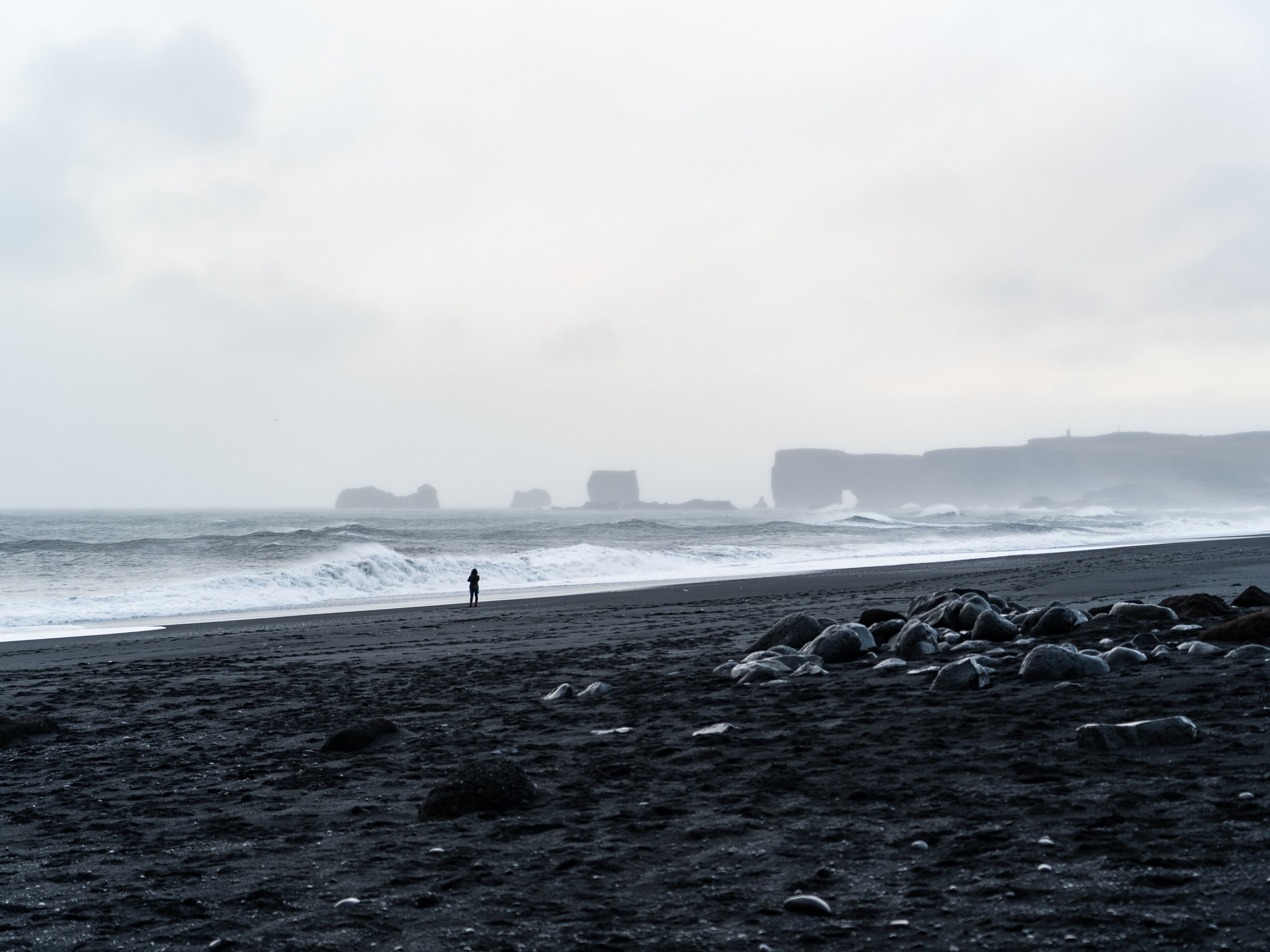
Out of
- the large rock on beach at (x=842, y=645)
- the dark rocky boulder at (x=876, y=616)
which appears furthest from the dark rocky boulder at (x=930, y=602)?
the large rock on beach at (x=842, y=645)

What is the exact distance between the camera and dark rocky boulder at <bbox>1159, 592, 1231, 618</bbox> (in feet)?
32.0

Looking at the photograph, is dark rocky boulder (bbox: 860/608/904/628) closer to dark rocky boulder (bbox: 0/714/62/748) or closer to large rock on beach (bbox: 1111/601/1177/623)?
large rock on beach (bbox: 1111/601/1177/623)

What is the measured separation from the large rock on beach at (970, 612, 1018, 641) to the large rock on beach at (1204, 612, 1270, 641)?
5.61ft

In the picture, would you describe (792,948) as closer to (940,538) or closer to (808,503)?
(940,538)

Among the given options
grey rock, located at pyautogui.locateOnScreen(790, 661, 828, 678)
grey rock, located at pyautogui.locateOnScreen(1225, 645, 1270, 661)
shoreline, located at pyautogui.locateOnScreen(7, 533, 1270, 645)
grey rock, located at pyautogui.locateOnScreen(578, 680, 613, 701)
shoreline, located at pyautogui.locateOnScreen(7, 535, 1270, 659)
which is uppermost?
grey rock, located at pyautogui.locateOnScreen(1225, 645, 1270, 661)

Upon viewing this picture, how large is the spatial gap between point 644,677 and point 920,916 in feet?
19.2

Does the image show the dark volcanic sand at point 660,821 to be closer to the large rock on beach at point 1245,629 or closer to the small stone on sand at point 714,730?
the small stone on sand at point 714,730

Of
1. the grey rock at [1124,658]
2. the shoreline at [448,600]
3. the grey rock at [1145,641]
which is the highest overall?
the grey rock at [1124,658]

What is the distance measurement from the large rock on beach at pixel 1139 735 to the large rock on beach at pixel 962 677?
185 cm

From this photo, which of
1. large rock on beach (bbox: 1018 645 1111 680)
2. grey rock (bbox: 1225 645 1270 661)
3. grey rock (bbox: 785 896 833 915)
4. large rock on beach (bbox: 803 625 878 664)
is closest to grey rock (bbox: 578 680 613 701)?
large rock on beach (bbox: 803 625 878 664)

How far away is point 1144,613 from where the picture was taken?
9.64 metres

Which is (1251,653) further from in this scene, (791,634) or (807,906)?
(807,906)

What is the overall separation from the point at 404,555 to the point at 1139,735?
3446 cm

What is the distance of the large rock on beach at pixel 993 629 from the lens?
9062mm
